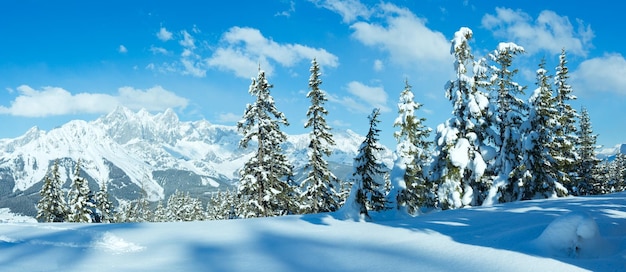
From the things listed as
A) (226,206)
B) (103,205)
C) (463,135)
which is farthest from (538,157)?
(226,206)

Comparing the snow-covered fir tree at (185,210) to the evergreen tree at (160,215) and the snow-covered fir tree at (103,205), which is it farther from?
the snow-covered fir tree at (103,205)

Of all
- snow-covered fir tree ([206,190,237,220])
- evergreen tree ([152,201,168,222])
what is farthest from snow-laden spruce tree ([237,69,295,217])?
evergreen tree ([152,201,168,222])

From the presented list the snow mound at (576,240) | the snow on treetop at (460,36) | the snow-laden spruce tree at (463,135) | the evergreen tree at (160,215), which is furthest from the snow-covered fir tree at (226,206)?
the snow mound at (576,240)

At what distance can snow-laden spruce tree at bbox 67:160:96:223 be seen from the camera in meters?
39.2

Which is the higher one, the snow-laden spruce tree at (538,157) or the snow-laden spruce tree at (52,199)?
the snow-laden spruce tree at (538,157)

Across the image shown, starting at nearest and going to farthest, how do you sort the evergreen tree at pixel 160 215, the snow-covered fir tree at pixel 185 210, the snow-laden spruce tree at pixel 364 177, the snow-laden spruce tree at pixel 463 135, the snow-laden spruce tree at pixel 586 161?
the snow-laden spruce tree at pixel 364 177 → the snow-laden spruce tree at pixel 463 135 → the snow-laden spruce tree at pixel 586 161 → the snow-covered fir tree at pixel 185 210 → the evergreen tree at pixel 160 215

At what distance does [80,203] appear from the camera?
3934cm

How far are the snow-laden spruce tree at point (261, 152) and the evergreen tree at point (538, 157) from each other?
1463 cm

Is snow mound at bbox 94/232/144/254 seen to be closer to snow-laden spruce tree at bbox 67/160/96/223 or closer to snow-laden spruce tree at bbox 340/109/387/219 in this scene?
snow-laden spruce tree at bbox 340/109/387/219

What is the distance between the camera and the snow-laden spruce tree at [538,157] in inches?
830

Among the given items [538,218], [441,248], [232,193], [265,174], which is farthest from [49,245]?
[232,193]

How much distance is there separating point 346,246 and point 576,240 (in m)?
4.12

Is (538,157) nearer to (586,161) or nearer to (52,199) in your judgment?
(586,161)

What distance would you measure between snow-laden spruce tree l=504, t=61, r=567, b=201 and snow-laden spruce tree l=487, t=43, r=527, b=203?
1.30 ft
